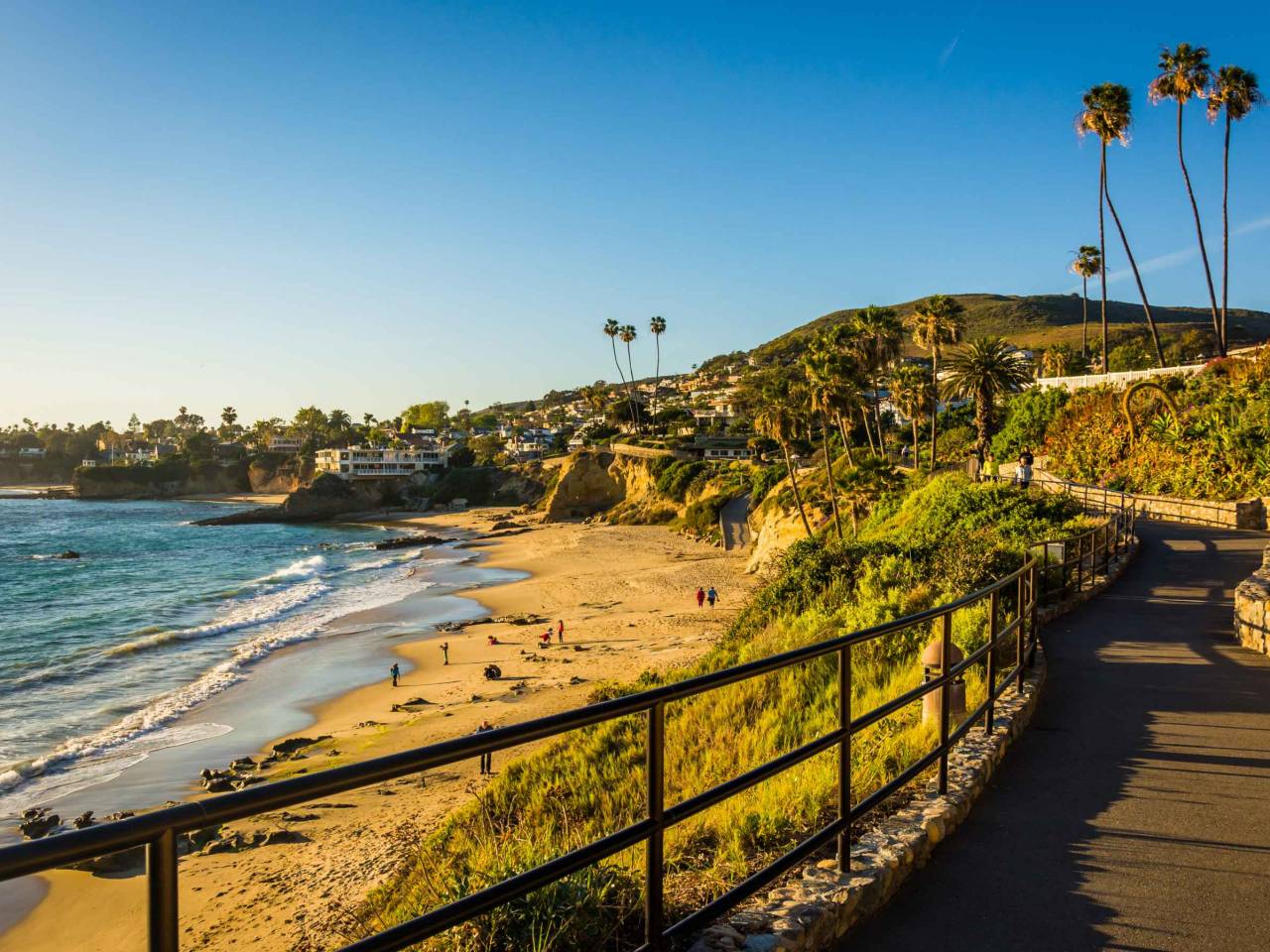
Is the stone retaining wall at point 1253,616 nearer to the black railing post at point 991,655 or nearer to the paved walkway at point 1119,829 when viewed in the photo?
the paved walkway at point 1119,829

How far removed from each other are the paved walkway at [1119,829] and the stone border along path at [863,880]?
0.28 ft

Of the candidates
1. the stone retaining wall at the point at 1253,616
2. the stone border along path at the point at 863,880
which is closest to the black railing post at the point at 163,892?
the stone border along path at the point at 863,880

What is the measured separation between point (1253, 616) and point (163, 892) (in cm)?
1179

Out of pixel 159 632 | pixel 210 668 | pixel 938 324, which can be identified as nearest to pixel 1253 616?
pixel 210 668

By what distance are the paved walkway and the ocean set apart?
16563 millimetres

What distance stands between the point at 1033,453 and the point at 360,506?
83.4 m

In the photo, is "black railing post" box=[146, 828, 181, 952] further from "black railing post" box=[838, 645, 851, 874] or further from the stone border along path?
"black railing post" box=[838, 645, 851, 874]

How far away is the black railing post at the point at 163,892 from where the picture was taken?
1.64 meters

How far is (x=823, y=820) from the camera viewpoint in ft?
16.4

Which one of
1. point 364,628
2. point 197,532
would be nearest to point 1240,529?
point 364,628

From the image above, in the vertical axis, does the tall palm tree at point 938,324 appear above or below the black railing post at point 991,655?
above

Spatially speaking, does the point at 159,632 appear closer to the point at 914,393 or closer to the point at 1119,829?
the point at 1119,829

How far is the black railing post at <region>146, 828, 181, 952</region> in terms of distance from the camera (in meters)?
1.64

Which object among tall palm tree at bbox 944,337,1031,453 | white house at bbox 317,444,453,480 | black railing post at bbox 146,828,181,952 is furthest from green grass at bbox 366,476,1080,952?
white house at bbox 317,444,453,480
